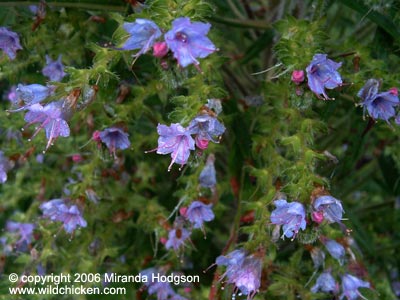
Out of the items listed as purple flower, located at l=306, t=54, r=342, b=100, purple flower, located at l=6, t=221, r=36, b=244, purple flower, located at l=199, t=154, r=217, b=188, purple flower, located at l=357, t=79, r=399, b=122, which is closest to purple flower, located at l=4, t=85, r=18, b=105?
purple flower, located at l=6, t=221, r=36, b=244

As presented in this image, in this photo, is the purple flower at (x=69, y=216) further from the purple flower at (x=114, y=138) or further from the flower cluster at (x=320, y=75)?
the flower cluster at (x=320, y=75)

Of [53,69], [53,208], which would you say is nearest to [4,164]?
[53,208]

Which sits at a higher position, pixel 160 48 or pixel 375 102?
pixel 160 48

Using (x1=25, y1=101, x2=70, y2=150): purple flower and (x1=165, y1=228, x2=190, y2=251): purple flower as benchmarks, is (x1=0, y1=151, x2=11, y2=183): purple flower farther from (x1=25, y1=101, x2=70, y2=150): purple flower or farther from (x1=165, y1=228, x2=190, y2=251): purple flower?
(x1=165, y1=228, x2=190, y2=251): purple flower

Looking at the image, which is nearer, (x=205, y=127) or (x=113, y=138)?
(x=205, y=127)

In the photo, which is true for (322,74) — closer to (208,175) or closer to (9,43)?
(208,175)

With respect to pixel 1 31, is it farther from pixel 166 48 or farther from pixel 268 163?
pixel 268 163

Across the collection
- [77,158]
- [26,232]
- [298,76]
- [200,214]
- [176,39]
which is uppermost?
[176,39]

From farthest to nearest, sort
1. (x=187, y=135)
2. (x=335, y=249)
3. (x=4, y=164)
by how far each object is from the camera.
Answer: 1. (x=4, y=164)
2. (x=335, y=249)
3. (x=187, y=135)
